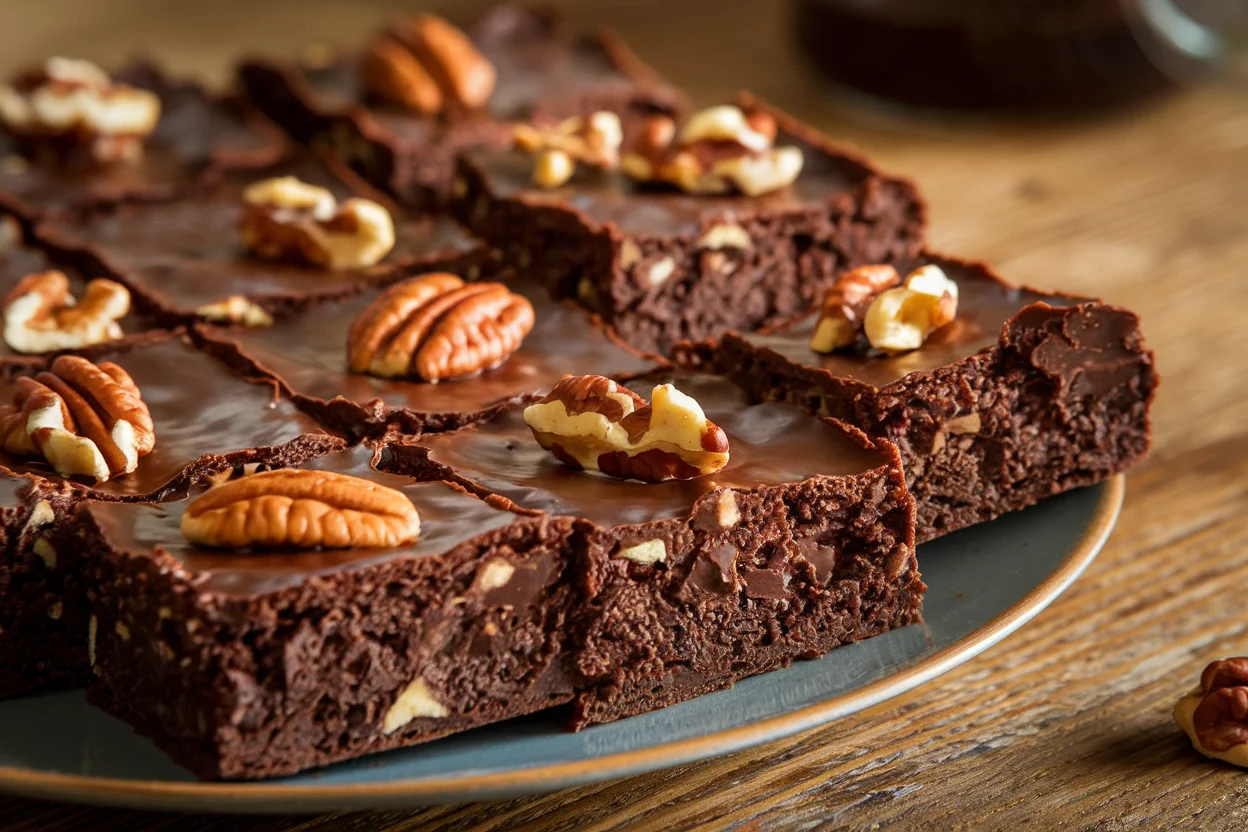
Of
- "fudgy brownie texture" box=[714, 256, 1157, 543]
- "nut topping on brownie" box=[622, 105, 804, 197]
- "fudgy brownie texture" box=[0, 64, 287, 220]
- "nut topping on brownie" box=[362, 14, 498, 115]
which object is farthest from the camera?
"nut topping on brownie" box=[362, 14, 498, 115]

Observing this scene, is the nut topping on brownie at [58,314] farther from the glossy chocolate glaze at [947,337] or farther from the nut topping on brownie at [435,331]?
the glossy chocolate glaze at [947,337]

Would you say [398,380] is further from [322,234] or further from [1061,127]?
[1061,127]

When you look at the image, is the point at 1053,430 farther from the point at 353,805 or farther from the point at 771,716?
the point at 353,805

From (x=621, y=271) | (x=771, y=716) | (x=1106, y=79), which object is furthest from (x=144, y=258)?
(x=1106, y=79)

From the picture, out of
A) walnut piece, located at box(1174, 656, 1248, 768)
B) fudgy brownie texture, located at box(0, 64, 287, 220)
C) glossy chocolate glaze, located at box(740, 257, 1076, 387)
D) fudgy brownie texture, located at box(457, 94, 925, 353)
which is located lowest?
walnut piece, located at box(1174, 656, 1248, 768)

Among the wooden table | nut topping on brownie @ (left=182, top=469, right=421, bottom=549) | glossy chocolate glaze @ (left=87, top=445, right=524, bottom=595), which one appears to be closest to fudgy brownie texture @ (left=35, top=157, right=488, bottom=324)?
glossy chocolate glaze @ (left=87, top=445, right=524, bottom=595)

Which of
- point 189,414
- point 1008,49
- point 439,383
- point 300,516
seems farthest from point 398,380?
point 1008,49

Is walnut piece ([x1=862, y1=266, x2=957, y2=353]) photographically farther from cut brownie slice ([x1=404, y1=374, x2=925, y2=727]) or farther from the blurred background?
the blurred background

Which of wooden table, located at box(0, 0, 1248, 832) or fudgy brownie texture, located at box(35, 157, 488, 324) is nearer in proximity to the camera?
wooden table, located at box(0, 0, 1248, 832)
